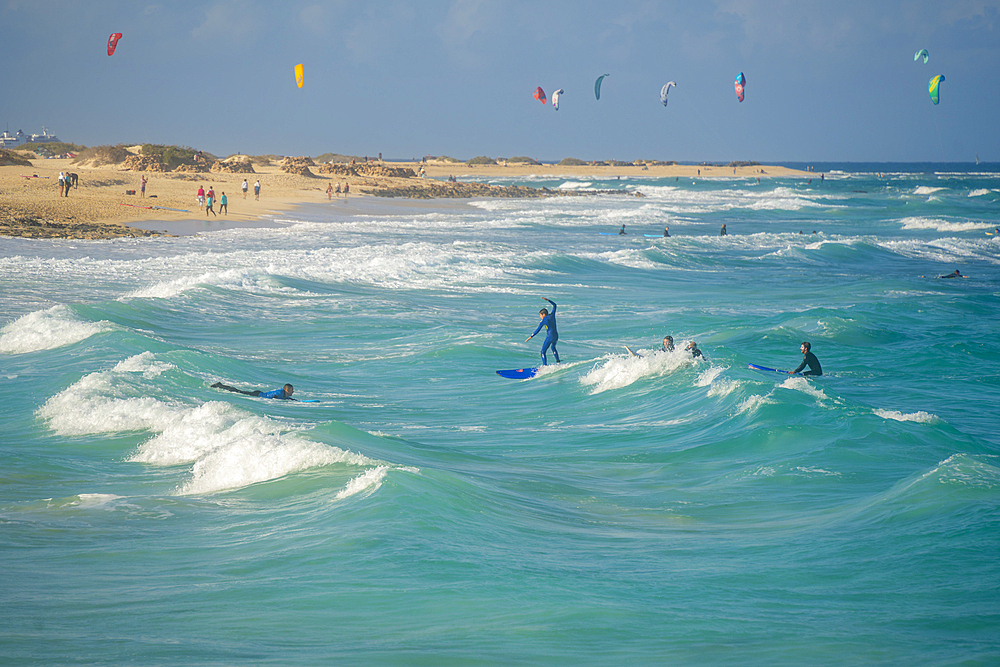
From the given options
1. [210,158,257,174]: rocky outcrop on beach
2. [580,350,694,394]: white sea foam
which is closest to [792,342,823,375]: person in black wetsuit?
[580,350,694,394]: white sea foam

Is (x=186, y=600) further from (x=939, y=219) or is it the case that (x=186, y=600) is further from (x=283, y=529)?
(x=939, y=219)

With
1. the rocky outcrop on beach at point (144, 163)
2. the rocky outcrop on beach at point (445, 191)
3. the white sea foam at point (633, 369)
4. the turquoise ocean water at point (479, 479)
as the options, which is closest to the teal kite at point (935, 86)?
the turquoise ocean water at point (479, 479)

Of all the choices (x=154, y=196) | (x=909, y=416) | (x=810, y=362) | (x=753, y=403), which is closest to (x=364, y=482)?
(x=753, y=403)

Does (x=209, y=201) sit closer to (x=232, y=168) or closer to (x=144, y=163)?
(x=144, y=163)

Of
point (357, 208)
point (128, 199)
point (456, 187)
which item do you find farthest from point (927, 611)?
point (456, 187)

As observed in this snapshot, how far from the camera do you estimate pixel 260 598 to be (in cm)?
644

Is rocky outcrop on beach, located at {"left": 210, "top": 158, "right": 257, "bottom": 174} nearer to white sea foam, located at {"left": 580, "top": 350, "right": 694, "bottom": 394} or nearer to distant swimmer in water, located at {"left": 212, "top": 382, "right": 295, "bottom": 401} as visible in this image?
white sea foam, located at {"left": 580, "top": 350, "right": 694, "bottom": 394}

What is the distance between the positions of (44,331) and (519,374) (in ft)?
30.9

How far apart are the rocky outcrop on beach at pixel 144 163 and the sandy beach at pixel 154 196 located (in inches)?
29.5

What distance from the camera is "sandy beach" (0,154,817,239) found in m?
32.5

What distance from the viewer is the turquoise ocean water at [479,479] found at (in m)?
6.06

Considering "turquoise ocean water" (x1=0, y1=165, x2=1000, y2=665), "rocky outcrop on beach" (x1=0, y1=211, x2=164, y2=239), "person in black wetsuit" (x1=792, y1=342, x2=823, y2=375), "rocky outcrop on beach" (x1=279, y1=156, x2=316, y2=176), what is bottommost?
"turquoise ocean water" (x1=0, y1=165, x2=1000, y2=665)

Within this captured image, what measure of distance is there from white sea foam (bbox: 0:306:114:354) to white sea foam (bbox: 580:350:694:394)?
9.76 m

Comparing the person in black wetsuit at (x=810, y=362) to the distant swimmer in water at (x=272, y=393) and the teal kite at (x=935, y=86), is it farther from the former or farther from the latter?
the teal kite at (x=935, y=86)
